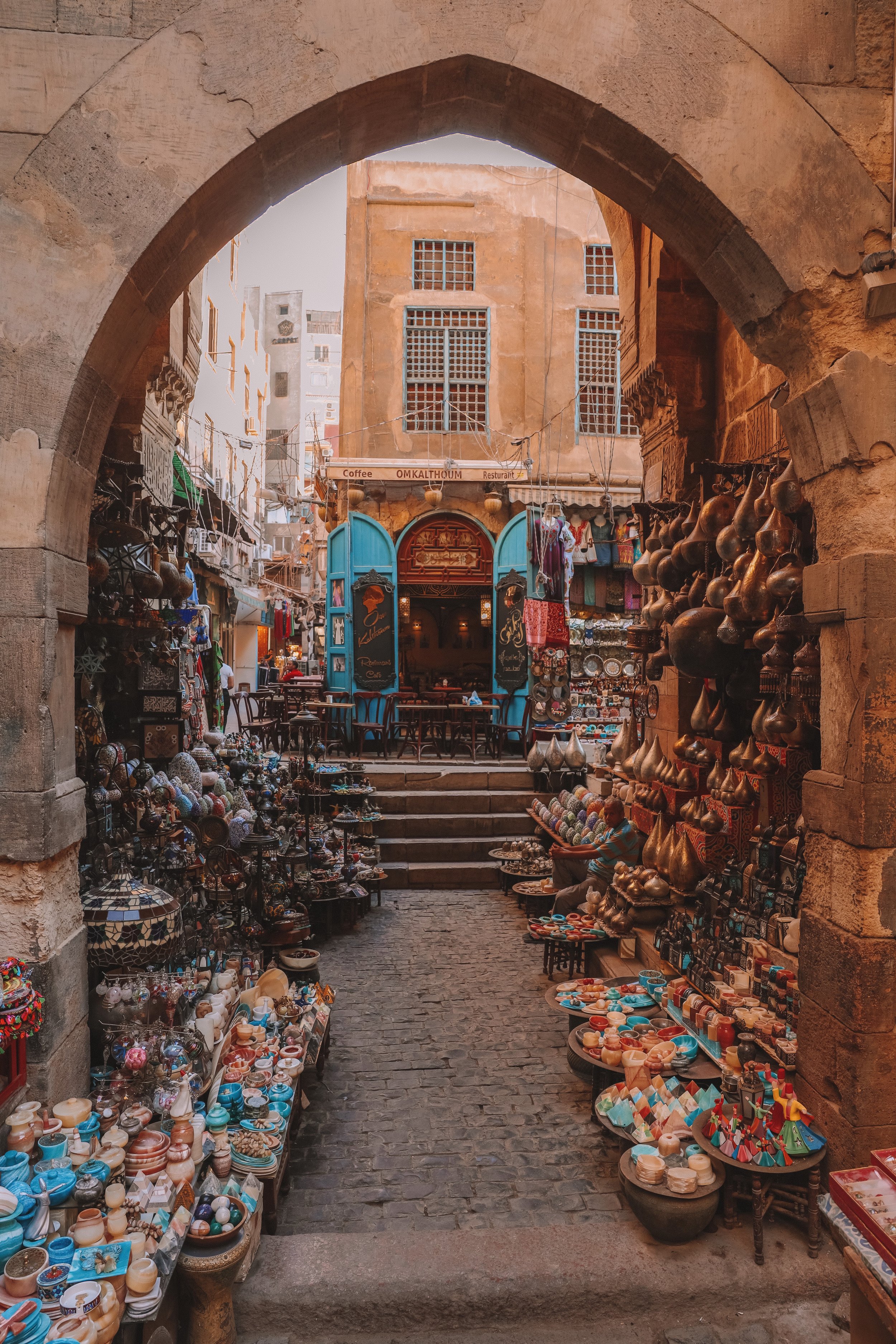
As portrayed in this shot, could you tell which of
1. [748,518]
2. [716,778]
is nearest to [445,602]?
[716,778]

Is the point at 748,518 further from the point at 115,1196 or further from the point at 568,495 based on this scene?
the point at 568,495

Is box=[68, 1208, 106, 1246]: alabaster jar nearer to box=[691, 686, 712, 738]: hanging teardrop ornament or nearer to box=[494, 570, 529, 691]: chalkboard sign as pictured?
box=[691, 686, 712, 738]: hanging teardrop ornament

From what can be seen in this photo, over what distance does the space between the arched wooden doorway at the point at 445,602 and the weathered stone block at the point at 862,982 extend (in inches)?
486

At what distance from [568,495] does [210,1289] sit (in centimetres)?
1318

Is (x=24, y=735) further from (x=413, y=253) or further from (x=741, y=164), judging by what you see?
(x=413, y=253)

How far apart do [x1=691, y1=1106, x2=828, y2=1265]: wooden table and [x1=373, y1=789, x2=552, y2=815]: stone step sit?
7.06 metres

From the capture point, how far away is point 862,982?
10.5 ft

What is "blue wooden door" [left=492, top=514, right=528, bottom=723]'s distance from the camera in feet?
47.8

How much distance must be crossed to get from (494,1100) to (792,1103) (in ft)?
6.00

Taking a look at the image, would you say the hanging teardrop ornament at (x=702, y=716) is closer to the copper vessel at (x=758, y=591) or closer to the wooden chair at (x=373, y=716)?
the copper vessel at (x=758, y=591)

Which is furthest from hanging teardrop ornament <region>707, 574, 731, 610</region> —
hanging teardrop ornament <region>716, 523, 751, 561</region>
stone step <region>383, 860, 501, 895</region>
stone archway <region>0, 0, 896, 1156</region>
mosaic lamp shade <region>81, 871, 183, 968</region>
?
stone step <region>383, 860, 501, 895</region>

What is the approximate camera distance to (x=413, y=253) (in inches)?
631

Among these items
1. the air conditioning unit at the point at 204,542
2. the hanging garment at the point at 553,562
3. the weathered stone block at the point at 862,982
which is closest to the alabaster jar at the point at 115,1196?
the weathered stone block at the point at 862,982

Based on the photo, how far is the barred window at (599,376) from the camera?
16.2 m
